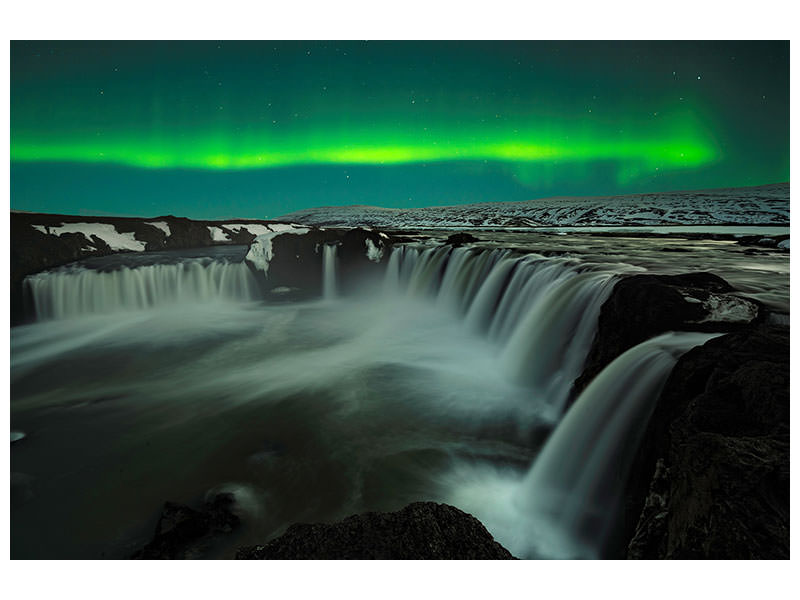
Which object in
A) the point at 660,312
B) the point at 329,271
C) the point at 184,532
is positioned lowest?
the point at 184,532

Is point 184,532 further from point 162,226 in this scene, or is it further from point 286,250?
point 162,226

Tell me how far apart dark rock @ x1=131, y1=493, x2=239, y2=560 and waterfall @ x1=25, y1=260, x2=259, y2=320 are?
30.2 ft

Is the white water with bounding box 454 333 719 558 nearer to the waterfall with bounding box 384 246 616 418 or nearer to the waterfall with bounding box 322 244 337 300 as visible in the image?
the waterfall with bounding box 384 246 616 418

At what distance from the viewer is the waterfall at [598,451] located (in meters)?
2.40

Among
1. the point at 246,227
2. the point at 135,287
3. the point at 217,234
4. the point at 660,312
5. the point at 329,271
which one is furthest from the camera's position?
the point at 246,227

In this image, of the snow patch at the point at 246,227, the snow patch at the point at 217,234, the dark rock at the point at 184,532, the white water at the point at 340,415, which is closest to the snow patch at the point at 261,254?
the white water at the point at 340,415

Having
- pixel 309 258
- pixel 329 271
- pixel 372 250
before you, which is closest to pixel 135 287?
pixel 309 258

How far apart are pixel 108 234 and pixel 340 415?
41.5ft

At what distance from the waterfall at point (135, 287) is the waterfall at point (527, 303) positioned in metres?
5.63

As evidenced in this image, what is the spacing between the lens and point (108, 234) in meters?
12.7

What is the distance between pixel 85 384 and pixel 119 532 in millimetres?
3473
